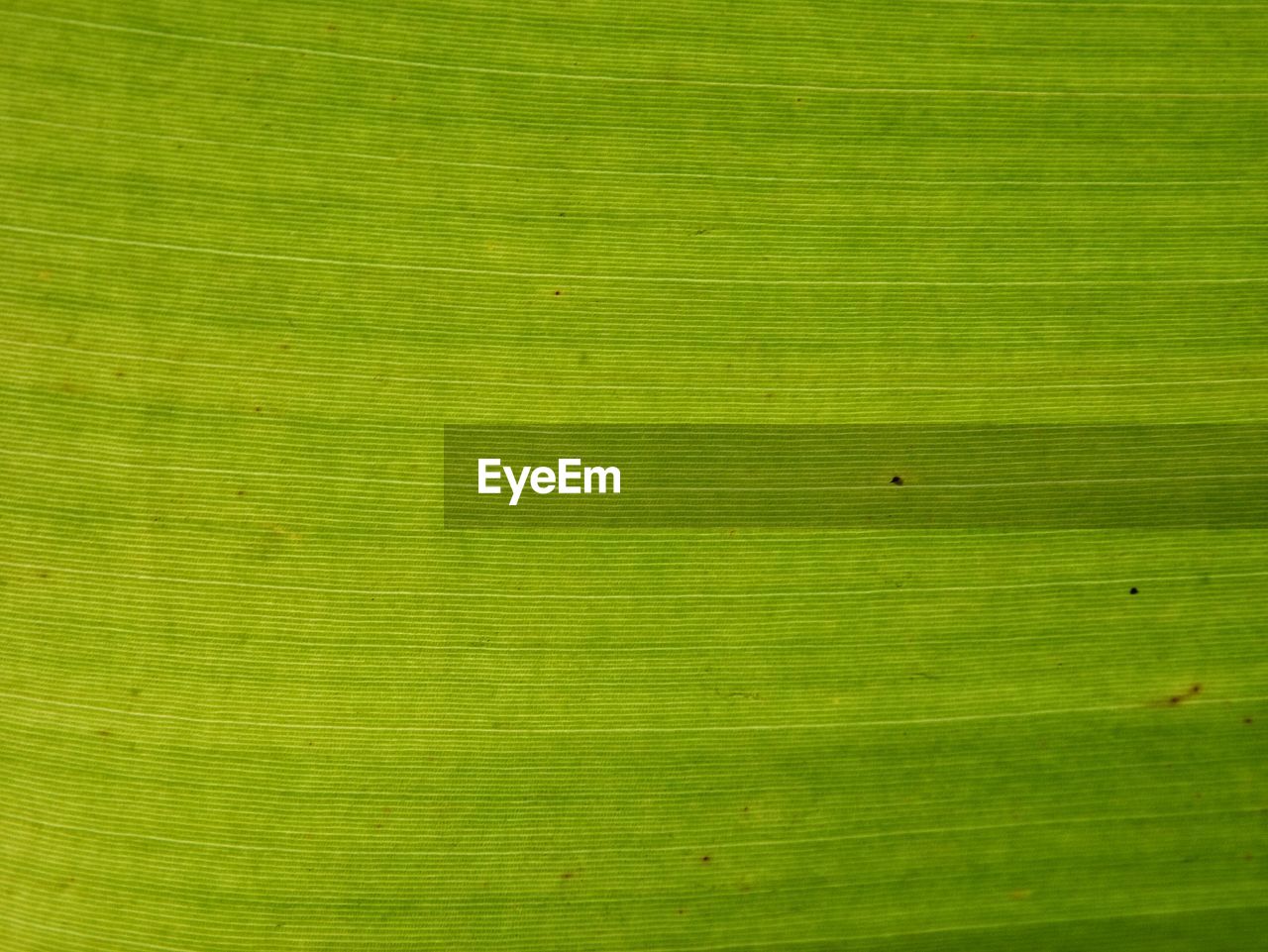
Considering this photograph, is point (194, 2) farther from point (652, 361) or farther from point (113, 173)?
point (652, 361)

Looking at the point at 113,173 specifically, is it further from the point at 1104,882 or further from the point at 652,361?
the point at 1104,882

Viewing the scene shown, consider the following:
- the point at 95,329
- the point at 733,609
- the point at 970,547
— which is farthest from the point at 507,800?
the point at 95,329

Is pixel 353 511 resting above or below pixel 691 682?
above

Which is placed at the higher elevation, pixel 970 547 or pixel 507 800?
pixel 970 547

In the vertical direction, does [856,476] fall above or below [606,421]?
below

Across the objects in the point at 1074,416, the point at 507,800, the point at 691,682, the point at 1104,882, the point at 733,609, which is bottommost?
the point at 1104,882

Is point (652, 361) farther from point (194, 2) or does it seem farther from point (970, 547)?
point (194, 2)

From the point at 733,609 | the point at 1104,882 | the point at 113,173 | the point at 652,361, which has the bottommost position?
the point at 1104,882

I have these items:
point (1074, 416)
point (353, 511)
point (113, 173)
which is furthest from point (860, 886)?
point (113, 173)
